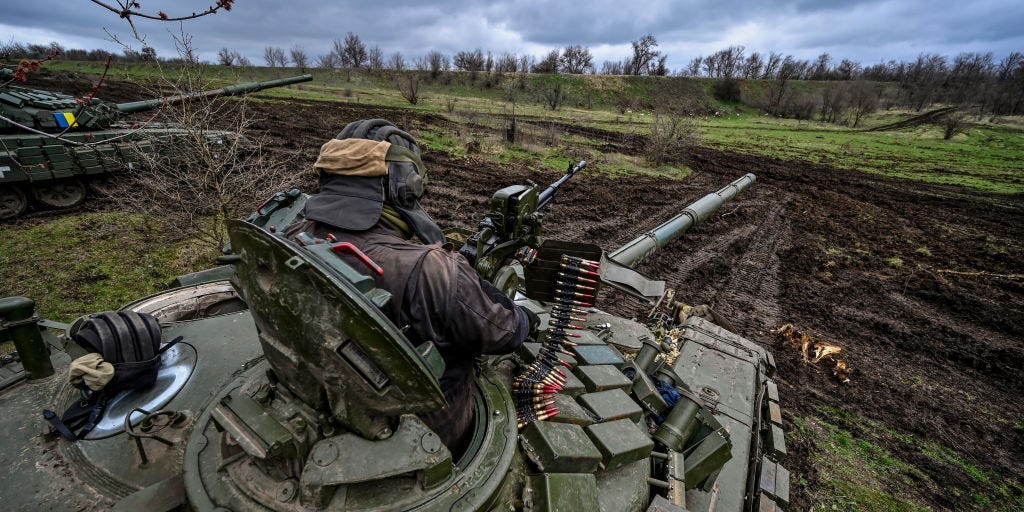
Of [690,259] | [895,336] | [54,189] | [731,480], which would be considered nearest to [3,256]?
[54,189]

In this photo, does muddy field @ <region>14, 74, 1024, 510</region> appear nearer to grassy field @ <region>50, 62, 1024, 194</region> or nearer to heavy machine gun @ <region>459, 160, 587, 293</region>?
heavy machine gun @ <region>459, 160, 587, 293</region>

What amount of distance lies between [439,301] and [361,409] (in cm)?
61

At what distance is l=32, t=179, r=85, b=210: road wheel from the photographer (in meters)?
12.3

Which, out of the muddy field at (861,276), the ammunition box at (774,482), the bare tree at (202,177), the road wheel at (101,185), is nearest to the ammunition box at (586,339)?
the ammunition box at (774,482)

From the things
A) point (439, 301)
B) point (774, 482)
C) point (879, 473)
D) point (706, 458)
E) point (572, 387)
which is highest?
point (439, 301)

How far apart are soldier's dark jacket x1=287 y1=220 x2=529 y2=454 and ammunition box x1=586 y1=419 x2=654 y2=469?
3.50 feet

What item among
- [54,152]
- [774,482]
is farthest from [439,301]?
[54,152]

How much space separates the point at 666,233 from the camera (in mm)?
9898

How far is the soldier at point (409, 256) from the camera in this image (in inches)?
89.4

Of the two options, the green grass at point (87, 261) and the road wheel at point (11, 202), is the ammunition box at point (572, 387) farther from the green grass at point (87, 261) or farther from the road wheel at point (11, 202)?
the road wheel at point (11, 202)

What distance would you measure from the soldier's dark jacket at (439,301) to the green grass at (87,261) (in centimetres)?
832

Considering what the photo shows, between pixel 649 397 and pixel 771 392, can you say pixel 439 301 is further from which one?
pixel 771 392

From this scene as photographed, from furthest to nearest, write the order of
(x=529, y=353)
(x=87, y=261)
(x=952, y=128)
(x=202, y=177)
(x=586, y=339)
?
(x=952, y=128)
(x=87, y=261)
(x=202, y=177)
(x=586, y=339)
(x=529, y=353)

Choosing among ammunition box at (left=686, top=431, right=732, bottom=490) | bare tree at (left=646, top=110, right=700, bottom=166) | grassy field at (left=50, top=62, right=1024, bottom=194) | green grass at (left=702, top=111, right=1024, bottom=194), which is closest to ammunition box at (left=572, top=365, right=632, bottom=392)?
ammunition box at (left=686, top=431, right=732, bottom=490)
